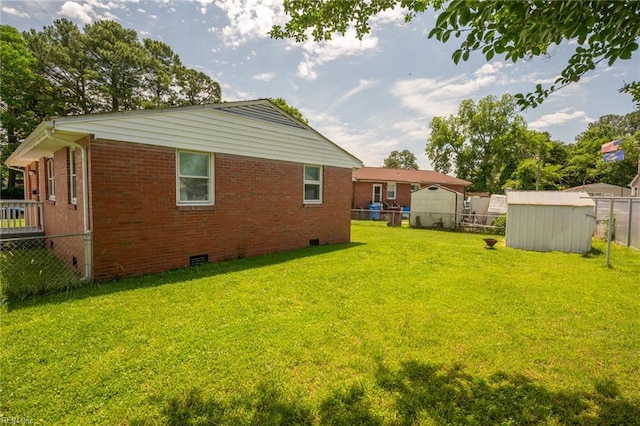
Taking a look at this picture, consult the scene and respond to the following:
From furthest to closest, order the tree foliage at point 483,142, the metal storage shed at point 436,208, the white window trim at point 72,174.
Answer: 1. the tree foliage at point 483,142
2. the metal storage shed at point 436,208
3. the white window trim at point 72,174

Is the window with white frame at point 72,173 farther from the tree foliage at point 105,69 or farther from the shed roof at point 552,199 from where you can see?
the tree foliage at point 105,69

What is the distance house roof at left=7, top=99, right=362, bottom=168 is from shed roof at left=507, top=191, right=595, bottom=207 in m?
6.73

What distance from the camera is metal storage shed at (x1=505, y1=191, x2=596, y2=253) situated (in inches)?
377

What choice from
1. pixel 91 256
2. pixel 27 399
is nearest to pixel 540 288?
pixel 27 399

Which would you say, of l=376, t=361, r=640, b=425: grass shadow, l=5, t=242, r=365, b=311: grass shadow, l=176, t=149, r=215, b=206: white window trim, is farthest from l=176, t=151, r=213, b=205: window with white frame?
l=376, t=361, r=640, b=425: grass shadow

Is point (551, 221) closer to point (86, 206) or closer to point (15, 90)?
point (86, 206)

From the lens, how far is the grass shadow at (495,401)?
93.2 inches

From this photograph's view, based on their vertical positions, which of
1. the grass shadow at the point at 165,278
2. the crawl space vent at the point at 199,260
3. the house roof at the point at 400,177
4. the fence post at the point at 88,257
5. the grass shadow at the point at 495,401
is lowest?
the grass shadow at the point at 495,401

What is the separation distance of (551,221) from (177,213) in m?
11.6

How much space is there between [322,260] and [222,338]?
4552mm

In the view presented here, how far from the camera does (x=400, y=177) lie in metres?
27.9

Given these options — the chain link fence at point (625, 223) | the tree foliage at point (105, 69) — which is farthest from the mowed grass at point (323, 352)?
the tree foliage at point (105, 69)

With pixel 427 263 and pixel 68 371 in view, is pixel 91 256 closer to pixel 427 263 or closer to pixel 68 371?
pixel 68 371

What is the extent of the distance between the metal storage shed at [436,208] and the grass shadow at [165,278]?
38.3 feet
